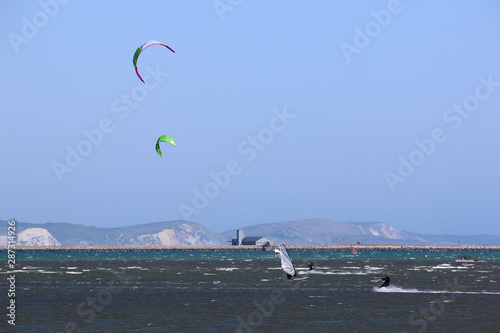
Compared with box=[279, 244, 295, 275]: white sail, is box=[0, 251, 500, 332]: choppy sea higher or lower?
lower

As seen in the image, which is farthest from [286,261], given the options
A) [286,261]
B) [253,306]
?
[253,306]

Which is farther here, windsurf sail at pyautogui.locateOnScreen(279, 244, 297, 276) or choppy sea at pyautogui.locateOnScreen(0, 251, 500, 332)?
windsurf sail at pyautogui.locateOnScreen(279, 244, 297, 276)

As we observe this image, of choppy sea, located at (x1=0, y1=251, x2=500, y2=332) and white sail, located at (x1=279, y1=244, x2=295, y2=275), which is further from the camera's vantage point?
white sail, located at (x1=279, y1=244, x2=295, y2=275)

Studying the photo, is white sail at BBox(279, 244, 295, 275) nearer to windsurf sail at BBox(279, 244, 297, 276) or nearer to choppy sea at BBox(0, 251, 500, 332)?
windsurf sail at BBox(279, 244, 297, 276)

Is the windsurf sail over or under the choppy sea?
over

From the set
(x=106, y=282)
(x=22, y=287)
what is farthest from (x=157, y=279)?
(x=22, y=287)

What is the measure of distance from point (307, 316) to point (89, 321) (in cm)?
1118

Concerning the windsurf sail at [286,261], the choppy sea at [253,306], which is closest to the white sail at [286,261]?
the windsurf sail at [286,261]

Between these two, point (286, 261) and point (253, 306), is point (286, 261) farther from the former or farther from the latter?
point (253, 306)

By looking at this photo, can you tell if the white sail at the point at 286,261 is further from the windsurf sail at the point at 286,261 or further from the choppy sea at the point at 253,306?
the choppy sea at the point at 253,306

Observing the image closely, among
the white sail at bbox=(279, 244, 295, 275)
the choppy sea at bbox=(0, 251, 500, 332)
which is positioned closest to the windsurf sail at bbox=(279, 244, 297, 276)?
the white sail at bbox=(279, 244, 295, 275)

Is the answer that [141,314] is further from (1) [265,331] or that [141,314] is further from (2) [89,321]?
(1) [265,331]

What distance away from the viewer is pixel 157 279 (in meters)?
68.7

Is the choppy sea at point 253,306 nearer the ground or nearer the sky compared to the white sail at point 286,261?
nearer the ground
